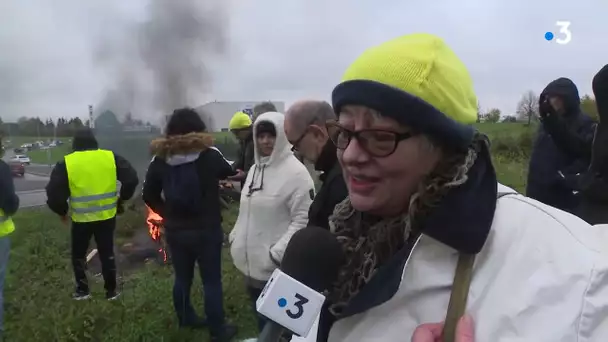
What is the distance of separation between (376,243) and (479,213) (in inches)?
9.2

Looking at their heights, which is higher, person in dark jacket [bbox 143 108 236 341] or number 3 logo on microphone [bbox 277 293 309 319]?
number 3 logo on microphone [bbox 277 293 309 319]

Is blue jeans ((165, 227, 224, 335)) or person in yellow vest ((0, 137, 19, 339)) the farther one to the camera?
person in yellow vest ((0, 137, 19, 339))

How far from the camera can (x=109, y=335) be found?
450cm

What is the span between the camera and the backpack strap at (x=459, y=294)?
977 millimetres

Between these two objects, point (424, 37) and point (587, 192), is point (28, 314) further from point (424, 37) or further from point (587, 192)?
point (424, 37)

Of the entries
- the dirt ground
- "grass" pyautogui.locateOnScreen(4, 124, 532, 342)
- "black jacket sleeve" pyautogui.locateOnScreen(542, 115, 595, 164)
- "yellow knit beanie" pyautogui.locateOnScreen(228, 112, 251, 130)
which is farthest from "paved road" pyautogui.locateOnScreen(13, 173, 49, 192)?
"black jacket sleeve" pyautogui.locateOnScreen(542, 115, 595, 164)

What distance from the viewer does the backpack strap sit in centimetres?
98

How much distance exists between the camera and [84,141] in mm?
5422

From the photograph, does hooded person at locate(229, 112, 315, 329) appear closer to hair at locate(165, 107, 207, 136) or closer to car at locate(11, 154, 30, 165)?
hair at locate(165, 107, 207, 136)

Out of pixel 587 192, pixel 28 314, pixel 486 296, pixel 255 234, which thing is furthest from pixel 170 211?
pixel 486 296

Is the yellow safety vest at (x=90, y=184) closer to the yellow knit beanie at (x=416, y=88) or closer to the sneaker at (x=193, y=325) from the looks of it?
the sneaker at (x=193, y=325)

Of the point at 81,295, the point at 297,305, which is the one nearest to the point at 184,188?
the point at 81,295

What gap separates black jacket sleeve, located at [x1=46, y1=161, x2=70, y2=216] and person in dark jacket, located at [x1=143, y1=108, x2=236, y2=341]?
57.4 inches

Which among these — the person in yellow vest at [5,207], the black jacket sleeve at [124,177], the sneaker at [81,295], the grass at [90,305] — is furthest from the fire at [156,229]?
the person in yellow vest at [5,207]
